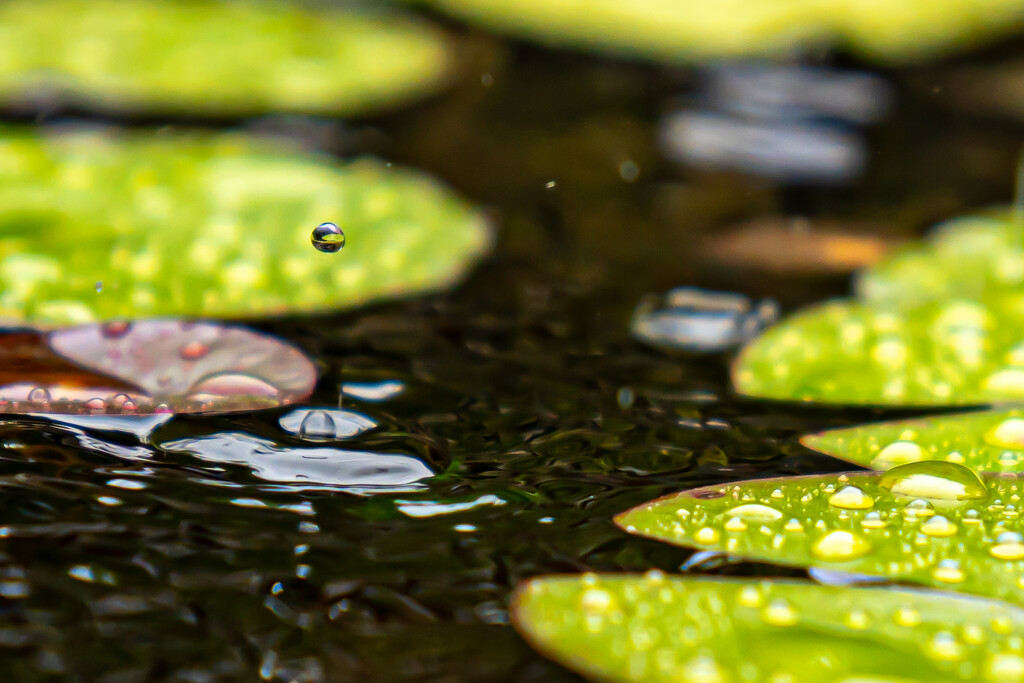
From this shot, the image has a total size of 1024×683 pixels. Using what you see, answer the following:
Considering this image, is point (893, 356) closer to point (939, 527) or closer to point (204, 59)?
point (939, 527)

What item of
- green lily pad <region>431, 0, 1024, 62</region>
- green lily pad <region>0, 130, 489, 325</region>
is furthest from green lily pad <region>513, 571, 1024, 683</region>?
green lily pad <region>431, 0, 1024, 62</region>

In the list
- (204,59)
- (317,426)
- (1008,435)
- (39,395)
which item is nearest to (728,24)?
(204,59)

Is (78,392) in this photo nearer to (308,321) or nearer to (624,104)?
(308,321)

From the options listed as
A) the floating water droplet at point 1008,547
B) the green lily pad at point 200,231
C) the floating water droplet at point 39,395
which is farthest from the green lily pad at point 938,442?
the floating water droplet at point 39,395

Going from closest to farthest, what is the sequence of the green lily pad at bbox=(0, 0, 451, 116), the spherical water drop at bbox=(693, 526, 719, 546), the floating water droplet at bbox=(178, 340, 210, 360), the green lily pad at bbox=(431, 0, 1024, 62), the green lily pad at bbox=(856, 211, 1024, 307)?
the spherical water drop at bbox=(693, 526, 719, 546), the floating water droplet at bbox=(178, 340, 210, 360), the green lily pad at bbox=(856, 211, 1024, 307), the green lily pad at bbox=(0, 0, 451, 116), the green lily pad at bbox=(431, 0, 1024, 62)

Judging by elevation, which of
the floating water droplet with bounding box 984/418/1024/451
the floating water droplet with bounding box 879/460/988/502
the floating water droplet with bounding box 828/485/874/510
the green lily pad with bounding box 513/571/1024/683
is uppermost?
the floating water droplet with bounding box 984/418/1024/451

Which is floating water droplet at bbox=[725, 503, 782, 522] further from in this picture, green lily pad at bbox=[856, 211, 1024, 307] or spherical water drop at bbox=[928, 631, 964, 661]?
green lily pad at bbox=[856, 211, 1024, 307]
